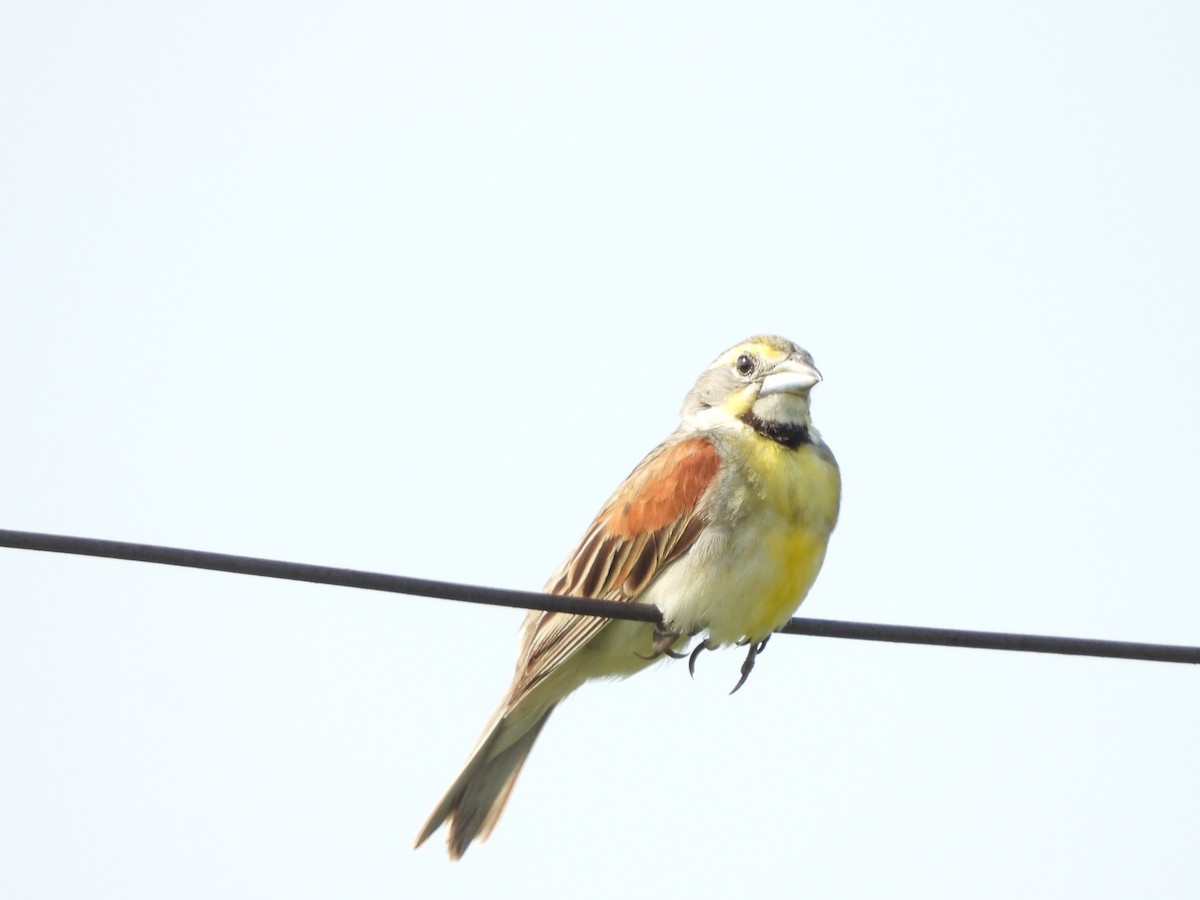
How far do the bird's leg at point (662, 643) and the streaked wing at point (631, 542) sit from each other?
25cm

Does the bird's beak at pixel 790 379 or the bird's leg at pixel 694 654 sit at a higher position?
the bird's beak at pixel 790 379

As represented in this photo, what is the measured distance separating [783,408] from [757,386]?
0.83ft

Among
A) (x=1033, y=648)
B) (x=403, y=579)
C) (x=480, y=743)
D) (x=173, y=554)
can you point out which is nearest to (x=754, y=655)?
(x=480, y=743)

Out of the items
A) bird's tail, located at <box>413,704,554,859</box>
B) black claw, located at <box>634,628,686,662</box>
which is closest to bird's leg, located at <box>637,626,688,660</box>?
black claw, located at <box>634,628,686,662</box>

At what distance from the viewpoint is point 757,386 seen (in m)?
8.59

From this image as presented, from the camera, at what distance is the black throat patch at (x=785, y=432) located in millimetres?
8250

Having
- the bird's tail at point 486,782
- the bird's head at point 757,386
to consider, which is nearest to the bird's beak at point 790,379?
the bird's head at point 757,386

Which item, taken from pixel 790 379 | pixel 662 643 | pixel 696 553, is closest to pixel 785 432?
pixel 790 379

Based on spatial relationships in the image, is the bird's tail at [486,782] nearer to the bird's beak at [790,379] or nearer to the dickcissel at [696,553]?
the dickcissel at [696,553]

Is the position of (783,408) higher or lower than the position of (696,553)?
higher

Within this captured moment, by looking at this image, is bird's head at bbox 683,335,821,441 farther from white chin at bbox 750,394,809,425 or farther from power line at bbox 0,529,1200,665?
power line at bbox 0,529,1200,665

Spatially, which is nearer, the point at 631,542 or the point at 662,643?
the point at 662,643

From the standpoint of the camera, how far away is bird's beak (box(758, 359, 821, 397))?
8406mm

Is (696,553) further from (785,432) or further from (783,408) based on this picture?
(783,408)
